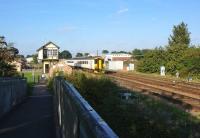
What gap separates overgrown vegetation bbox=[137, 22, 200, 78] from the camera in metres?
61.2

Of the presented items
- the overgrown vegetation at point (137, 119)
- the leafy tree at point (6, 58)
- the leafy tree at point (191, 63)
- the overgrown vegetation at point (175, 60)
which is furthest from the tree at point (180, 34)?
the overgrown vegetation at point (137, 119)

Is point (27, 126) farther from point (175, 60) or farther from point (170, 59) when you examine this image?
point (170, 59)

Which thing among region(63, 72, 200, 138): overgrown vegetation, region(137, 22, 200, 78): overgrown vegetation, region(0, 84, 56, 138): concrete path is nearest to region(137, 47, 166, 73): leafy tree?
region(137, 22, 200, 78): overgrown vegetation

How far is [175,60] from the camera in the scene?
239 ft

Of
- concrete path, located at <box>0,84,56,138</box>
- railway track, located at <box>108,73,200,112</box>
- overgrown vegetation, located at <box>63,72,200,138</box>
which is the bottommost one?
concrete path, located at <box>0,84,56,138</box>

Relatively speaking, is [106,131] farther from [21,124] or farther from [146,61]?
[146,61]

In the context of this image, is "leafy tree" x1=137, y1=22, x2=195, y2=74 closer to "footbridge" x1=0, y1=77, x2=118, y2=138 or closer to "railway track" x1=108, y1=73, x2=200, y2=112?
"railway track" x1=108, y1=73, x2=200, y2=112

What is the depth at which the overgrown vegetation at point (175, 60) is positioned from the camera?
61.2 m

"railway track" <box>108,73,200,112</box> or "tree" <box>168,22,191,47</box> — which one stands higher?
"tree" <box>168,22,191,47</box>

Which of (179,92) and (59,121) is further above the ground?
(59,121)

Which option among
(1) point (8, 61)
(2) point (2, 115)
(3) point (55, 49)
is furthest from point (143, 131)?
(3) point (55, 49)

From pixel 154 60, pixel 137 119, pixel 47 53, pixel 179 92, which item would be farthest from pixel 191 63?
pixel 47 53

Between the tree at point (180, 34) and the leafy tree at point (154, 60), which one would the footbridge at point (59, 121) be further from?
the tree at point (180, 34)

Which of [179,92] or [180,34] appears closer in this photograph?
[179,92]
